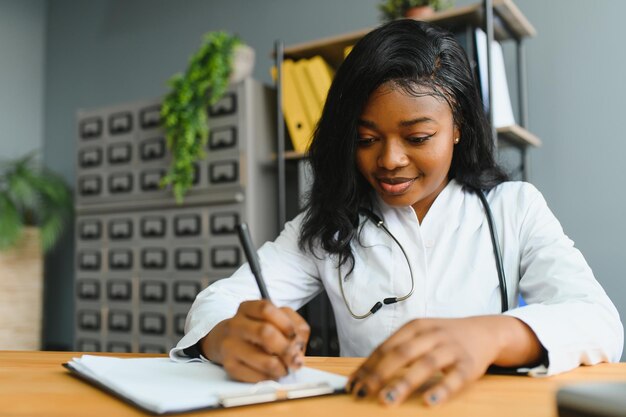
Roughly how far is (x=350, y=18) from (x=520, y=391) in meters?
2.71

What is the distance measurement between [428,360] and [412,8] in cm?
200

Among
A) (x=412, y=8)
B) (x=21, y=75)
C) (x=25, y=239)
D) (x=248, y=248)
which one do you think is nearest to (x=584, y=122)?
(x=412, y=8)

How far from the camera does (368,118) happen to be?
3.53 ft

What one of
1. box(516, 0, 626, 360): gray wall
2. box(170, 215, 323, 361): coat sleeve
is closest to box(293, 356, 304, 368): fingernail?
box(170, 215, 323, 361): coat sleeve

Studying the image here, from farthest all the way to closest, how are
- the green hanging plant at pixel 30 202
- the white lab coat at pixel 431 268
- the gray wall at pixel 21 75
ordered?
1. the gray wall at pixel 21 75
2. the green hanging plant at pixel 30 202
3. the white lab coat at pixel 431 268

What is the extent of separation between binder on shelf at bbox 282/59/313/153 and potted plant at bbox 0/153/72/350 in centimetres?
178

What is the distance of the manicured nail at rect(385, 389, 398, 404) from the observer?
21.4 inches

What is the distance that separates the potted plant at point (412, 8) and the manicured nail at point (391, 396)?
77.2 inches

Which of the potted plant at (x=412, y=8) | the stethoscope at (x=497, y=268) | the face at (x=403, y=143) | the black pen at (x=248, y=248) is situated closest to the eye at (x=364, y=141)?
the face at (x=403, y=143)

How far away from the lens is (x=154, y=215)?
3037mm

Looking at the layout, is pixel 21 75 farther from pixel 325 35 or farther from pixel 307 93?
pixel 307 93

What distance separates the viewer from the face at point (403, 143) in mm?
1055

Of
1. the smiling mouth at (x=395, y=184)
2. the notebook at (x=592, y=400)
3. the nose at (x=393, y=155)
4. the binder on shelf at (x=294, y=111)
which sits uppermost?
the binder on shelf at (x=294, y=111)

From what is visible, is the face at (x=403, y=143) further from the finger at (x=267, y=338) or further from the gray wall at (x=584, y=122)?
the gray wall at (x=584, y=122)
